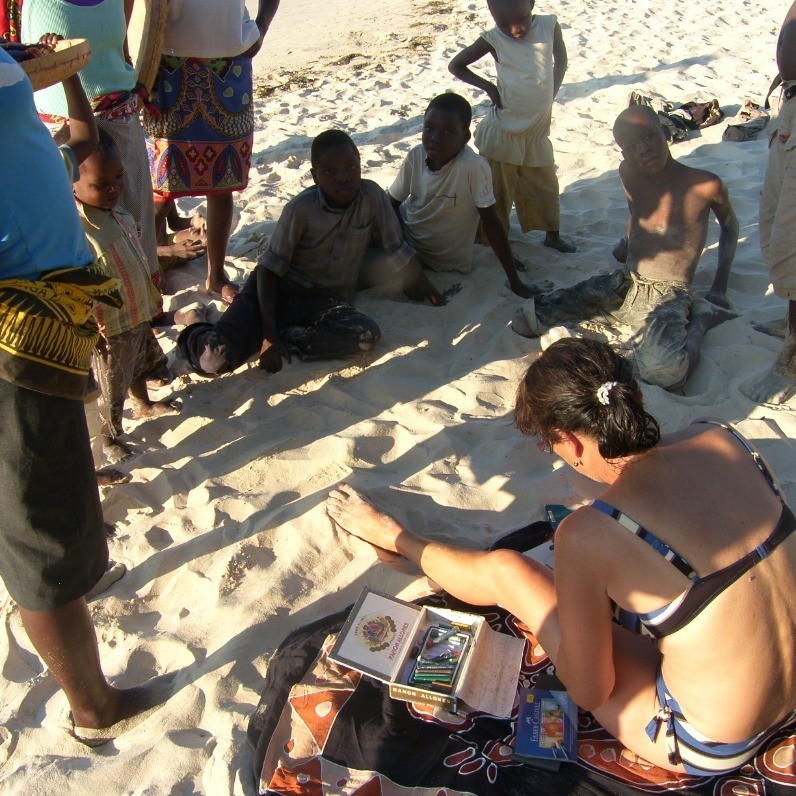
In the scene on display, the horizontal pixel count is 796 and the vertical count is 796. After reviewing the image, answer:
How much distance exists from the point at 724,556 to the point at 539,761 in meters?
0.71

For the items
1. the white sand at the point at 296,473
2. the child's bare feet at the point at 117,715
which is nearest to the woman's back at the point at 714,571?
the white sand at the point at 296,473

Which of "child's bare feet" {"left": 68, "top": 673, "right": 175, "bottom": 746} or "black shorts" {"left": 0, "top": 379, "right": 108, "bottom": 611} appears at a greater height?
"black shorts" {"left": 0, "top": 379, "right": 108, "bottom": 611}

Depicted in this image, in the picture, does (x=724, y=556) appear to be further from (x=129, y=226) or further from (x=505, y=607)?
(x=129, y=226)

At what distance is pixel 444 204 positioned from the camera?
159 inches

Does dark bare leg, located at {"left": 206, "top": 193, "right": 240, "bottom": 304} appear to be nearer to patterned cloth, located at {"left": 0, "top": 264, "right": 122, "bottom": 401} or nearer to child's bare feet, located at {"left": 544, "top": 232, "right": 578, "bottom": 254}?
child's bare feet, located at {"left": 544, "top": 232, "right": 578, "bottom": 254}

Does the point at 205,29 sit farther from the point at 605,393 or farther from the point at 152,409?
the point at 605,393

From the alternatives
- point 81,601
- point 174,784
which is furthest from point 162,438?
point 174,784

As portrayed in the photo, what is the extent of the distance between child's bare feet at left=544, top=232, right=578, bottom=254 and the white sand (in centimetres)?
8

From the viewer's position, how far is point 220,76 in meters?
3.66

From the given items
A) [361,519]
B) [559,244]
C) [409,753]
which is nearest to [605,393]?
[409,753]

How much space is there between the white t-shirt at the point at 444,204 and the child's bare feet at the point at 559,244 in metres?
0.57

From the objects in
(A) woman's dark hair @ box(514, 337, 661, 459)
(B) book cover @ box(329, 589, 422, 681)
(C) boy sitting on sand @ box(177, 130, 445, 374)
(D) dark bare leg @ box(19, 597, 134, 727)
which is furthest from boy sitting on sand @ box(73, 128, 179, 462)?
(A) woman's dark hair @ box(514, 337, 661, 459)

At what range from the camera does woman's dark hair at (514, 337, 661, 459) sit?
1.61m

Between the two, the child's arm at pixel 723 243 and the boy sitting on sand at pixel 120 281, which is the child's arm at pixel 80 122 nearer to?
the boy sitting on sand at pixel 120 281
